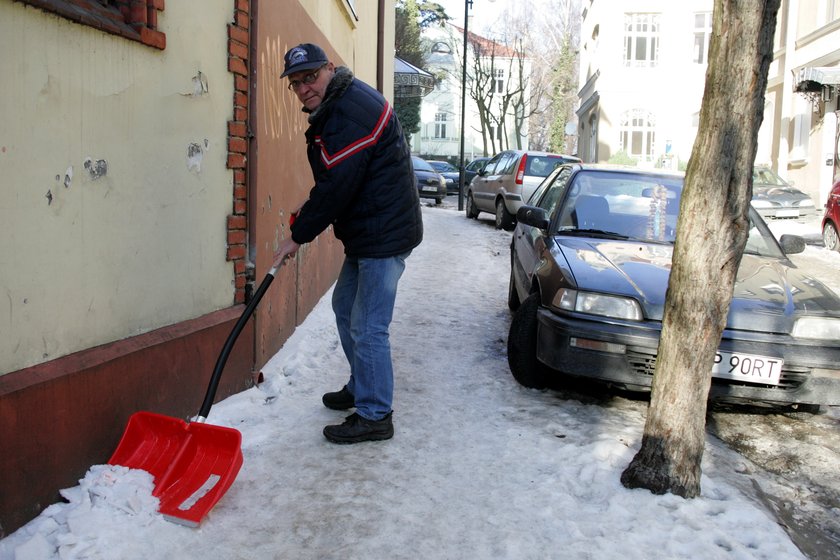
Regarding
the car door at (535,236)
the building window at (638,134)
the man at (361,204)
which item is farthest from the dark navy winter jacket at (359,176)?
the building window at (638,134)

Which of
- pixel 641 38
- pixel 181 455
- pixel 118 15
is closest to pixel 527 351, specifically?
pixel 181 455

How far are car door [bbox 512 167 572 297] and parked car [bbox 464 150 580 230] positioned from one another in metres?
5.84

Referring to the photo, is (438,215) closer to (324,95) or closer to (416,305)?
(416,305)

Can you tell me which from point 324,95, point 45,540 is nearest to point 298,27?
point 324,95

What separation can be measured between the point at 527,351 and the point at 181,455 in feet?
7.81

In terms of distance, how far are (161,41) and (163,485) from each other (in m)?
2.02

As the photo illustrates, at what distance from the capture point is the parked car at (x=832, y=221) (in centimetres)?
1271

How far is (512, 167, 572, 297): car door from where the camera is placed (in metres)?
5.73

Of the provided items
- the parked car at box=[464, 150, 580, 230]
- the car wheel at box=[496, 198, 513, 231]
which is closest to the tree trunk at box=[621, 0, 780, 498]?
the parked car at box=[464, 150, 580, 230]

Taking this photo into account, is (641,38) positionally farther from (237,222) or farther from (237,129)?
(237,222)

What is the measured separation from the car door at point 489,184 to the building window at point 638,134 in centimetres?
1795

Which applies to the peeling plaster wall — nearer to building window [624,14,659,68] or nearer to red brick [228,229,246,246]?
red brick [228,229,246,246]

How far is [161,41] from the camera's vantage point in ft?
11.7

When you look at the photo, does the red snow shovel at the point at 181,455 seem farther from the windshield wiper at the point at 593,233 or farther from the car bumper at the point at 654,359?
the windshield wiper at the point at 593,233
